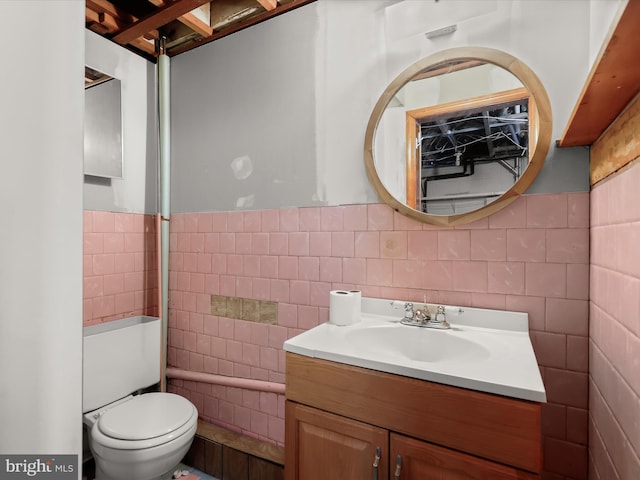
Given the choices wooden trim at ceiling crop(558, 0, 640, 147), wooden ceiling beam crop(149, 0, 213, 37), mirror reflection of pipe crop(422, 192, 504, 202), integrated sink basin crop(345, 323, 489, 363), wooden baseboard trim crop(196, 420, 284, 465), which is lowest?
wooden baseboard trim crop(196, 420, 284, 465)

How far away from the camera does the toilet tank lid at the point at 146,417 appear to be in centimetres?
142

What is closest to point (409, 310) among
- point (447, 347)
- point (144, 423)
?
point (447, 347)

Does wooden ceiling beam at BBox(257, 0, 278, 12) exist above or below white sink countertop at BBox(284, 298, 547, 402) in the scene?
above

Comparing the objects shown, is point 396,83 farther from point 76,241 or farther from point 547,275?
point 76,241

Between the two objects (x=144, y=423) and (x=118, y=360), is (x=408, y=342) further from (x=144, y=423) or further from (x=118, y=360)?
(x=118, y=360)

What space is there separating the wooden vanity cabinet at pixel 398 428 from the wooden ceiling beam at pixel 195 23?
1699mm

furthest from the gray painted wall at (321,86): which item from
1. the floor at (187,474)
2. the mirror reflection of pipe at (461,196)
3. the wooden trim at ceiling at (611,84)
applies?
the floor at (187,474)

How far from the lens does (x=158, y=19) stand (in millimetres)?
1737

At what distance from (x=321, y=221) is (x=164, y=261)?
1043mm

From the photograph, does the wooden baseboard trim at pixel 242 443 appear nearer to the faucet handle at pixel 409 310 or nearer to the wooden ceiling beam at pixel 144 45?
the faucet handle at pixel 409 310

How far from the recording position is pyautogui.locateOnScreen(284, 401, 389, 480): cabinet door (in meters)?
1.00

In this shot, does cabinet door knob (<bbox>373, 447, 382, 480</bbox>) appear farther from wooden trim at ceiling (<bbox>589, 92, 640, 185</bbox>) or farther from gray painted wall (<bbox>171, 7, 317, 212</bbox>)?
gray painted wall (<bbox>171, 7, 317, 212</bbox>)

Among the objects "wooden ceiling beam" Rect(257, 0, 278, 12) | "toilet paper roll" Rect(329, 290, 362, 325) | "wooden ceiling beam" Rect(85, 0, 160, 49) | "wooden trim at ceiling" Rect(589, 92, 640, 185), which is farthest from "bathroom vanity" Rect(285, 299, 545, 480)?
"wooden ceiling beam" Rect(85, 0, 160, 49)

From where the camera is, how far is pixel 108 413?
1.55m
